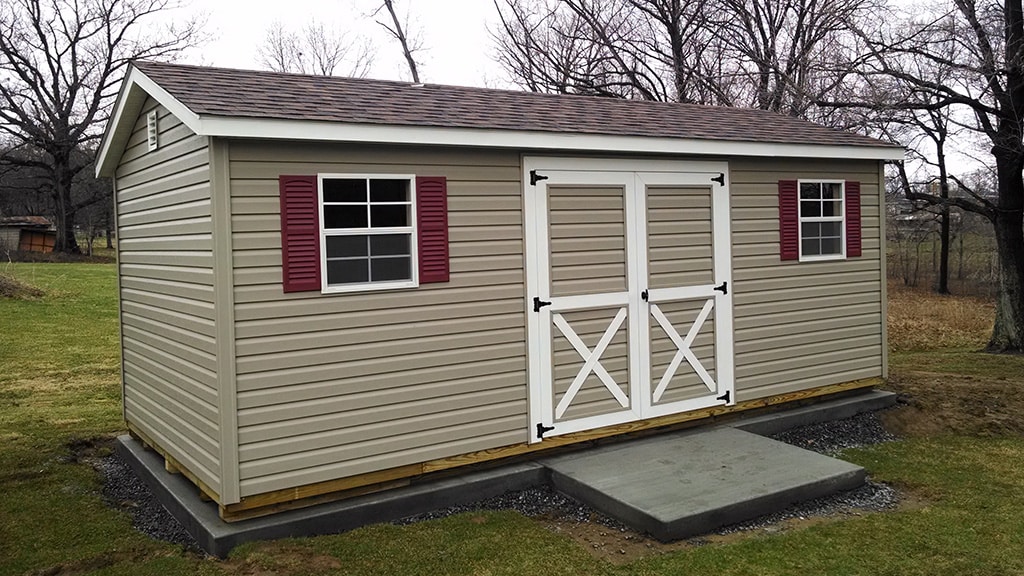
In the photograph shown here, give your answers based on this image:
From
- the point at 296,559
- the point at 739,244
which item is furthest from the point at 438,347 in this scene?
the point at 739,244

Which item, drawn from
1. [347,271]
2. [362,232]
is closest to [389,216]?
[362,232]

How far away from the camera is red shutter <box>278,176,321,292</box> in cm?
500

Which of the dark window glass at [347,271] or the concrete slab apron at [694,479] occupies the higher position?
the dark window glass at [347,271]

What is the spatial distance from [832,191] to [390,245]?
4617 millimetres

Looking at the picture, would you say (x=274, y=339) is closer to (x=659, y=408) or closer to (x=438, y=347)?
(x=438, y=347)

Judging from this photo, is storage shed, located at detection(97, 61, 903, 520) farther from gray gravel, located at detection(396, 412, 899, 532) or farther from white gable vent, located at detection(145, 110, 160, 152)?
gray gravel, located at detection(396, 412, 899, 532)

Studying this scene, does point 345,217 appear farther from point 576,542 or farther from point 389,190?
point 576,542

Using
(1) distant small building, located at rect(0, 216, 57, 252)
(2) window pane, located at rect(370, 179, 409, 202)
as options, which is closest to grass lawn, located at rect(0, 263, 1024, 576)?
(2) window pane, located at rect(370, 179, 409, 202)

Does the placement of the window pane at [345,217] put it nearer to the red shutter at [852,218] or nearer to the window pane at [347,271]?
the window pane at [347,271]

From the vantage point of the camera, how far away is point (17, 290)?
58.0ft

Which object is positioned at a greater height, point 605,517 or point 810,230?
point 810,230

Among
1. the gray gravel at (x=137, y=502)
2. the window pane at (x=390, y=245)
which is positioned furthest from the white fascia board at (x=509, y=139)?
the gray gravel at (x=137, y=502)

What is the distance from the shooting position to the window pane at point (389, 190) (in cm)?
537

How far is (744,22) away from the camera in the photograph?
18.5 m
